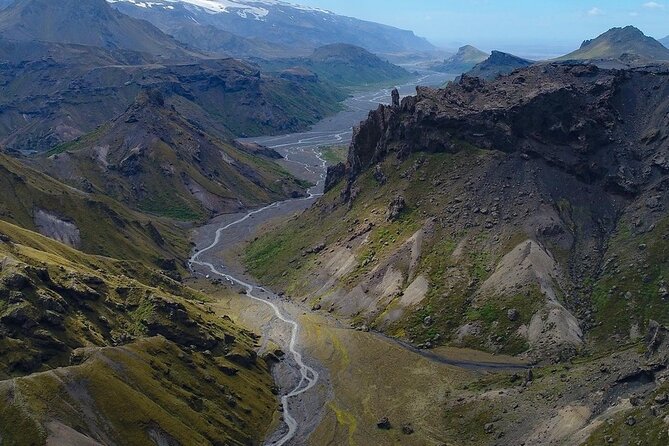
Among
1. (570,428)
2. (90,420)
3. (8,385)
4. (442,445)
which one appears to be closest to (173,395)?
(90,420)

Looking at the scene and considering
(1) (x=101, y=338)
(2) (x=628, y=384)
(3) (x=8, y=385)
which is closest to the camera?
(3) (x=8, y=385)

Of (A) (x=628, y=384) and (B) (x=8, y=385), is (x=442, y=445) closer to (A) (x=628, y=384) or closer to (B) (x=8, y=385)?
(A) (x=628, y=384)

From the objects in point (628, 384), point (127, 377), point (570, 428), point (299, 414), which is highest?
point (628, 384)

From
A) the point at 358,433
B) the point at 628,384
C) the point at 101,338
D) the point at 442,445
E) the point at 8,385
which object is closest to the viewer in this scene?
the point at 8,385

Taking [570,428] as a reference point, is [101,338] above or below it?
below

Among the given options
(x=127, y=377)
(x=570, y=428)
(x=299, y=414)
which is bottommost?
(x=299, y=414)

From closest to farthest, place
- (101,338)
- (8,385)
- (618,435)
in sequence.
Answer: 1. (618,435)
2. (8,385)
3. (101,338)

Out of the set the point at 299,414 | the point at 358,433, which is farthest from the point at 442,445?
the point at 299,414

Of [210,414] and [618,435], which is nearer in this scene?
[618,435]

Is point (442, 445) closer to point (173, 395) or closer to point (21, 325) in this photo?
point (173, 395)
